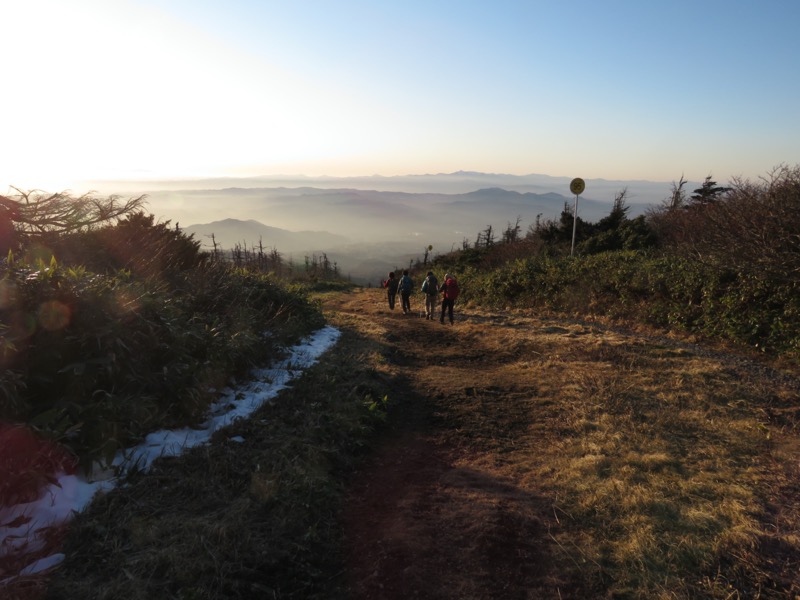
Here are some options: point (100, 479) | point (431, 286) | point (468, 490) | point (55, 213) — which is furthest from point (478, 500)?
point (431, 286)

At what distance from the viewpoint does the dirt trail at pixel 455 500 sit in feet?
10.2

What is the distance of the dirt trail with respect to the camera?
3.12m

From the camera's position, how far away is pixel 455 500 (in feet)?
13.6

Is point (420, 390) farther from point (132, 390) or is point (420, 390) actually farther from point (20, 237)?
point (20, 237)

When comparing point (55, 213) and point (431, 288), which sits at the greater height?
point (55, 213)

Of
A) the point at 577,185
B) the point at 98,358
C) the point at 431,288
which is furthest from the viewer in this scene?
the point at 577,185

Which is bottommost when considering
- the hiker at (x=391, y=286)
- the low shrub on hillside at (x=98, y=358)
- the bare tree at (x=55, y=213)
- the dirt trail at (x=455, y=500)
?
the hiker at (x=391, y=286)

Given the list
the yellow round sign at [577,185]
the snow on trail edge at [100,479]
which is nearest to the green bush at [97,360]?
the snow on trail edge at [100,479]

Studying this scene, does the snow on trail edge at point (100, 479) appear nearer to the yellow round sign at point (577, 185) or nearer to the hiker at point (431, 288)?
the hiker at point (431, 288)

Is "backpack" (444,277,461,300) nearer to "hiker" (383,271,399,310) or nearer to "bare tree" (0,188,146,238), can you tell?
"hiker" (383,271,399,310)

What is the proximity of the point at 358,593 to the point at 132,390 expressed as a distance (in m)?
3.47

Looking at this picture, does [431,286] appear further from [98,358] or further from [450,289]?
[98,358]

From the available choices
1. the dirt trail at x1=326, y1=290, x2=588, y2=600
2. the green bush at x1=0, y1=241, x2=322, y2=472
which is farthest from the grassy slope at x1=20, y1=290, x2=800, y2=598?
the green bush at x1=0, y1=241, x2=322, y2=472

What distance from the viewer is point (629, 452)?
4.86 metres
